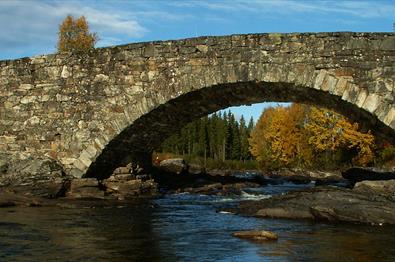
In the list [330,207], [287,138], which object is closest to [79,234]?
[330,207]

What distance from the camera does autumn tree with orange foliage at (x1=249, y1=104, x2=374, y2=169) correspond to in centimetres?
3525

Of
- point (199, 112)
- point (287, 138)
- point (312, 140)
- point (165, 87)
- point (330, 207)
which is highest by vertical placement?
point (165, 87)

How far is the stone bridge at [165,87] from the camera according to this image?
1177 centimetres

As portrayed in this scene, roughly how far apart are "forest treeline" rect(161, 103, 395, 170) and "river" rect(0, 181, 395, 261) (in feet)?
21.0

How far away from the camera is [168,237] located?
8.45m

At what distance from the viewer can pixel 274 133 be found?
4991cm

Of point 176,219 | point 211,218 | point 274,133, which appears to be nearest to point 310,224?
point 211,218

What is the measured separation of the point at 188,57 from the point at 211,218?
14.9 feet

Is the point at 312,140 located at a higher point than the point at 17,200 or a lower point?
higher

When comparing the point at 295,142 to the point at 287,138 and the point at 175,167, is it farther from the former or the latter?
the point at 175,167

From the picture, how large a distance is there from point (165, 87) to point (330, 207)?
17.7 feet

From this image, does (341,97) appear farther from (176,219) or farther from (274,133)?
(274,133)

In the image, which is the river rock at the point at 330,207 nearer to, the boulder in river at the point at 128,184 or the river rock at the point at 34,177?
the boulder in river at the point at 128,184

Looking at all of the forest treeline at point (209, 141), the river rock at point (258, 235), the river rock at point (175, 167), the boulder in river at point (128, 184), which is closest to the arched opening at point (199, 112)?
the boulder in river at point (128, 184)
